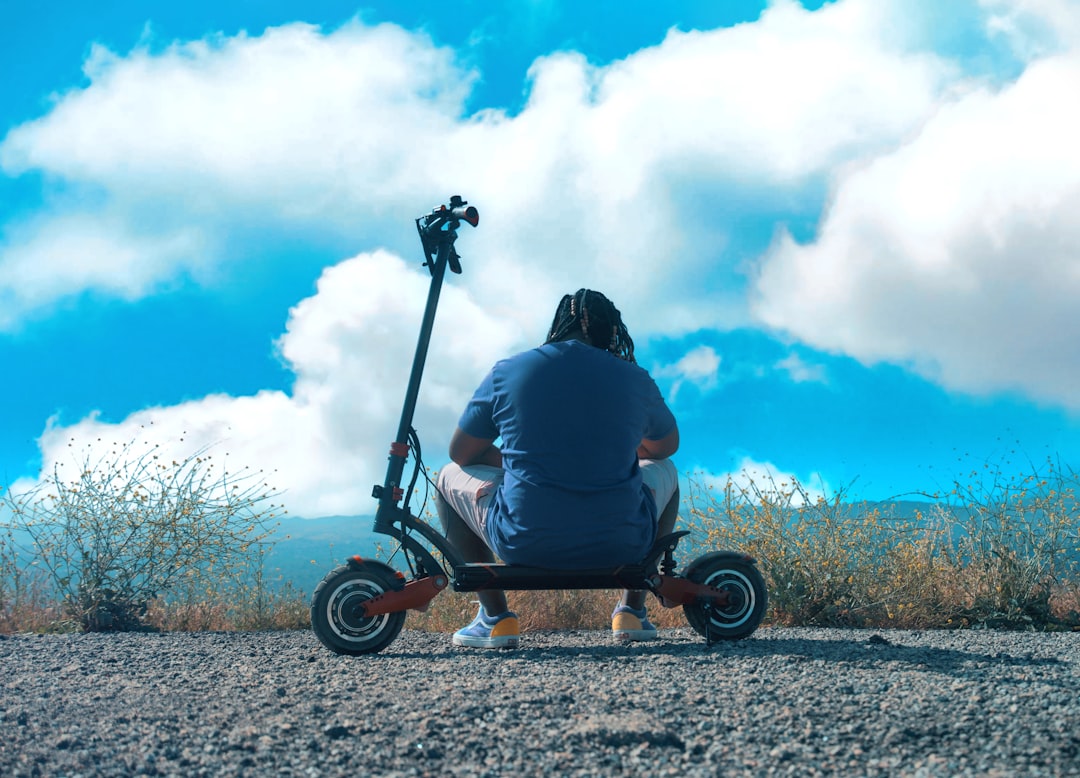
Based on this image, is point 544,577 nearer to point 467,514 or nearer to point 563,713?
point 467,514

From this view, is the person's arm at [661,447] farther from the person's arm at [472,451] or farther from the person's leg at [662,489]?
the person's arm at [472,451]

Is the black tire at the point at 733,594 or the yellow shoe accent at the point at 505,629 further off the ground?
the black tire at the point at 733,594

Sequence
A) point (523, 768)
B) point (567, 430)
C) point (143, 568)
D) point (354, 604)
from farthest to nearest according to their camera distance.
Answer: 1. point (143, 568)
2. point (354, 604)
3. point (567, 430)
4. point (523, 768)

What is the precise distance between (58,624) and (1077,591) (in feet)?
26.8

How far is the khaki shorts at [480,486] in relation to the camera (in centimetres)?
478

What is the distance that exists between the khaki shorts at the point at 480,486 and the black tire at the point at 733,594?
423mm

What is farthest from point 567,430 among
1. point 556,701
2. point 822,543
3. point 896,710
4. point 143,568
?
point 143,568

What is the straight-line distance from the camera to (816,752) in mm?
2775

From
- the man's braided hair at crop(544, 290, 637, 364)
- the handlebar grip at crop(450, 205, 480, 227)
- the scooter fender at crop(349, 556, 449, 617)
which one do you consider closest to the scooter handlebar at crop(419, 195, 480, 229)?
the handlebar grip at crop(450, 205, 480, 227)

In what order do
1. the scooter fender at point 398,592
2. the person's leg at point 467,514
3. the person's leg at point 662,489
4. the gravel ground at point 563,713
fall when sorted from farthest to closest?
the person's leg at point 662,489, the person's leg at point 467,514, the scooter fender at point 398,592, the gravel ground at point 563,713

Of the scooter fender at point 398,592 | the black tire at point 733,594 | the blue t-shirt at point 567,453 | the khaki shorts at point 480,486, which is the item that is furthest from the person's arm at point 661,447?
the scooter fender at point 398,592

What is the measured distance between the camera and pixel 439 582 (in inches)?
188

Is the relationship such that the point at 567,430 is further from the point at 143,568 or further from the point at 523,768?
the point at 143,568

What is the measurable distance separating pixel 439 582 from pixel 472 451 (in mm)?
710
